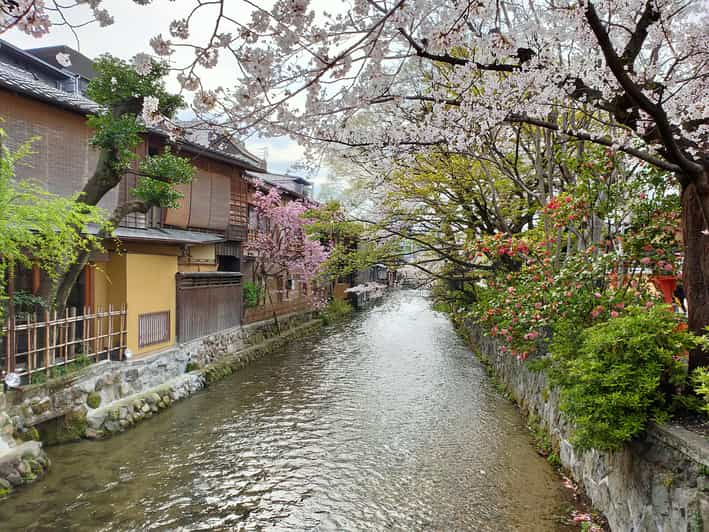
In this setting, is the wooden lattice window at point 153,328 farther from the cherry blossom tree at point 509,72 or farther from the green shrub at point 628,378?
the green shrub at point 628,378

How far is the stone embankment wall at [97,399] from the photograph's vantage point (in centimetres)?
606

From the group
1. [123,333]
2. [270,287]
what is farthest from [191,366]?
[270,287]

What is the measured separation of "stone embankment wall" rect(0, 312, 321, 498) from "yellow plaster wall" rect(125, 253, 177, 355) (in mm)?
550

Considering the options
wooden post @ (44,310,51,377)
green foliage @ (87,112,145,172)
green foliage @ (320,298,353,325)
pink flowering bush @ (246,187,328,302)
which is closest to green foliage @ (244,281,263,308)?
pink flowering bush @ (246,187,328,302)

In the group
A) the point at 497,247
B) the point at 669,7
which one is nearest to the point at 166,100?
the point at 497,247

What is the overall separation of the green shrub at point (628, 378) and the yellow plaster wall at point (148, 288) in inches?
360

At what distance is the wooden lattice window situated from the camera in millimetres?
10234

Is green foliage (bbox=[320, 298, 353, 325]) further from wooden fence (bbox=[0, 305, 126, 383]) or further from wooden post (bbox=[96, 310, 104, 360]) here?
wooden post (bbox=[96, 310, 104, 360])

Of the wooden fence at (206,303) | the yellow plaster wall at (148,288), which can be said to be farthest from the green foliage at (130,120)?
the wooden fence at (206,303)

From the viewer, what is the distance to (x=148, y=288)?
35.1 ft

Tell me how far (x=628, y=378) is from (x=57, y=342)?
9.10 m

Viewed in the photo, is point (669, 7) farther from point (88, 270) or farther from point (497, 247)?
point (88, 270)

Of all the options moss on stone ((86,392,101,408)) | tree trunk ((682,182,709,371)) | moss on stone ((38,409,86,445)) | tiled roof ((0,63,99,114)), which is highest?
tiled roof ((0,63,99,114))

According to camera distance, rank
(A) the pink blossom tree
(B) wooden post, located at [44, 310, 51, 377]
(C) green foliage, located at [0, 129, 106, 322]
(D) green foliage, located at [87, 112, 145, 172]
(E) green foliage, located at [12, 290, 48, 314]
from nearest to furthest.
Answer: (C) green foliage, located at [0, 129, 106, 322]
(B) wooden post, located at [44, 310, 51, 377]
(E) green foliage, located at [12, 290, 48, 314]
(D) green foliage, located at [87, 112, 145, 172]
(A) the pink blossom tree
